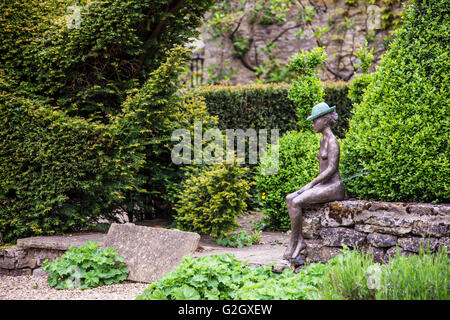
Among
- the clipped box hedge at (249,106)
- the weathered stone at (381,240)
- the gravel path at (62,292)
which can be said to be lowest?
Result: the gravel path at (62,292)

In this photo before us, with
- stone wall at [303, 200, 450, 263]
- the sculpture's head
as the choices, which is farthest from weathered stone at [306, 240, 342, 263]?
the sculpture's head

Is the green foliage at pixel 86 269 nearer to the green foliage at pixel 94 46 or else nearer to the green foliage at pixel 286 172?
the green foliage at pixel 94 46

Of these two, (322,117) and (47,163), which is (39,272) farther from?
(322,117)

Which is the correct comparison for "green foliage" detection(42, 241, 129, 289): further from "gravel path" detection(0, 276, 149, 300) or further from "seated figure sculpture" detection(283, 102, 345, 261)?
"seated figure sculpture" detection(283, 102, 345, 261)

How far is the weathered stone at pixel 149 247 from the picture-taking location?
4648mm

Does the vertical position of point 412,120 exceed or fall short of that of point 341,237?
it exceeds it

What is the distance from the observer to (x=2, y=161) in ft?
18.3

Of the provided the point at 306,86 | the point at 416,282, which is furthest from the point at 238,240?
the point at 416,282

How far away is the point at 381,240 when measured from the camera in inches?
155

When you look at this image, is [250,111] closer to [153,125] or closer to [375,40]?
[153,125]

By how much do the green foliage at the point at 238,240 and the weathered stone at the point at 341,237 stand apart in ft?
5.56

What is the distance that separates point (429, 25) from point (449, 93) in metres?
0.72

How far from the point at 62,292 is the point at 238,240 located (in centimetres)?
238

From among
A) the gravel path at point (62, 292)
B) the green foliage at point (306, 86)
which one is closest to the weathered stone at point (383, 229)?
the gravel path at point (62, 292)
